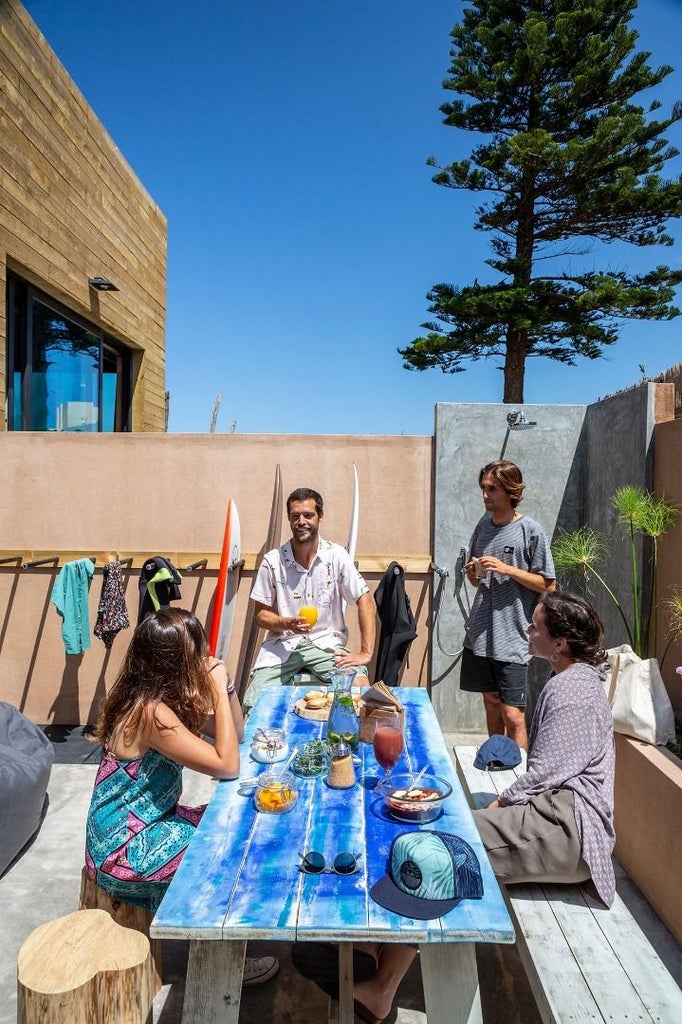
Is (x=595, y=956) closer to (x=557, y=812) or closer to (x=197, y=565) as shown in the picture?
(x=557, y=812)

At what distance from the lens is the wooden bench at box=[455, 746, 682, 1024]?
4.97 ft

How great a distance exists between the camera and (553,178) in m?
11.6

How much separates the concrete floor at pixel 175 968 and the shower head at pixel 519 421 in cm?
274

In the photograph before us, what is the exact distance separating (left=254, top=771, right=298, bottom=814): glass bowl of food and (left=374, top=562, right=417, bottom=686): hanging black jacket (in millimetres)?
2155

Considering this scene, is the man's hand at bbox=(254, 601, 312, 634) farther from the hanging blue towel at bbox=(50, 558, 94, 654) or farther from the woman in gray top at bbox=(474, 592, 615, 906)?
the woman in gray top at bbox=(474, 592, 615, 906)

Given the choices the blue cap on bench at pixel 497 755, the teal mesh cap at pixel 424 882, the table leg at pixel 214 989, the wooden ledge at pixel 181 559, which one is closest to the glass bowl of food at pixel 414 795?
the teal mesh cap at pixel 424 882

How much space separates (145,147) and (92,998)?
25.2ft

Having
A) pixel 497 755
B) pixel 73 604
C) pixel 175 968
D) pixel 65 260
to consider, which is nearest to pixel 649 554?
pixel 497 755

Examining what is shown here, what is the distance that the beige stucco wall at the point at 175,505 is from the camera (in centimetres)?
436

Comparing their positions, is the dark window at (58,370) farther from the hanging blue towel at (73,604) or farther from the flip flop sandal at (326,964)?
the flip flop sandal at (326,964)

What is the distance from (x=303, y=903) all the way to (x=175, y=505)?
10.5 feet

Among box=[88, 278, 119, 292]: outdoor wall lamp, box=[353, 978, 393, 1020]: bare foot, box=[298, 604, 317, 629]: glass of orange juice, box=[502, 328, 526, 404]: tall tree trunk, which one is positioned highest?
box=[502, 328, 526, 404]: tall tree trunk

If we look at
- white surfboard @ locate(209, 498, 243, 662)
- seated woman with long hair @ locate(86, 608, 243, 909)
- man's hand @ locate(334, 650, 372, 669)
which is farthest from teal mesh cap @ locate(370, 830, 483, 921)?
white surfboard @ locate(209, 498, 243, 662)

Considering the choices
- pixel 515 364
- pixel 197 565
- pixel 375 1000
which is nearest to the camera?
pixel 375 1000
